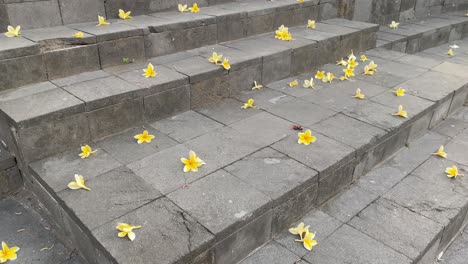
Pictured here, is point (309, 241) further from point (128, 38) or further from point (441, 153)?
point (128, 38)

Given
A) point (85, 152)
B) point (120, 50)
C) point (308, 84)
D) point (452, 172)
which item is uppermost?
point (120, 50)

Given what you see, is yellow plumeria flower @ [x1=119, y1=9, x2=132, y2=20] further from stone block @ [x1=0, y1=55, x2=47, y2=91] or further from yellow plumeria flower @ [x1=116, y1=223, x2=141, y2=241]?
yellow plumeria flower @ [x1=116, y1=223, x2=141, y2=241]

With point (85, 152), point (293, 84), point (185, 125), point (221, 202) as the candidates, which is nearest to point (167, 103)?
point (185, 125)

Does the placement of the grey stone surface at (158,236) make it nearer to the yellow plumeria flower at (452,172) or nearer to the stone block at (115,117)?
the stone block at (115,117)

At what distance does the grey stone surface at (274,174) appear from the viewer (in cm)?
288

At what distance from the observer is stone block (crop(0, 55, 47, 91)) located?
3414 mm

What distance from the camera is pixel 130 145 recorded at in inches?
134

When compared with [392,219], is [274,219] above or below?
above

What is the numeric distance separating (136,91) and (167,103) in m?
0.38

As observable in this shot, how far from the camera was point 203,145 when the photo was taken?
342 cm

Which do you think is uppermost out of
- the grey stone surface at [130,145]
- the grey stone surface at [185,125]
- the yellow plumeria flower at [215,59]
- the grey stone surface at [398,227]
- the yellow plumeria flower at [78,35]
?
the yellow plumeria flower at [78,35]

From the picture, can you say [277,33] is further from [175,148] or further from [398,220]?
[398,220]

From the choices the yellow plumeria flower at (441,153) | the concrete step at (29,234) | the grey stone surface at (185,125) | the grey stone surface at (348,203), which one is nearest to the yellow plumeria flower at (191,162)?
the grey stone surface at (185,125)

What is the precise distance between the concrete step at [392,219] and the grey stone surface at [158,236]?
1.73ft
